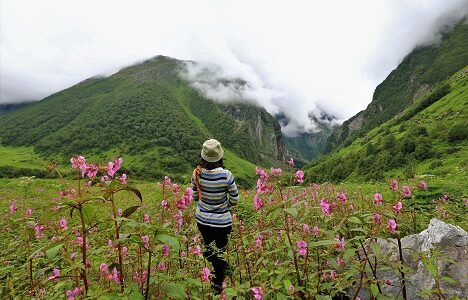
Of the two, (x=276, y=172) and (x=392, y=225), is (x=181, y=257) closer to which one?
(x=276, y=172)

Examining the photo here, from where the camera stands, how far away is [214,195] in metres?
6.42

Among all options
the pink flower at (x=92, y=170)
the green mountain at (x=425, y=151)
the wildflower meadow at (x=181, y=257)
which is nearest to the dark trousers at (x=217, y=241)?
the wildflower meadow at (x=181, y=257)

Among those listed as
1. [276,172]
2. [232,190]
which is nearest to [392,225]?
[276,172]

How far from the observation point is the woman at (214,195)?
6.37 meters

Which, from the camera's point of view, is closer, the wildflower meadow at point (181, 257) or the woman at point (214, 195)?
the wildflower meadow at point (181, 257)

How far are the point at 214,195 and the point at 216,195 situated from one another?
0.04 metres

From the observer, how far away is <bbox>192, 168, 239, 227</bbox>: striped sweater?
6398mm

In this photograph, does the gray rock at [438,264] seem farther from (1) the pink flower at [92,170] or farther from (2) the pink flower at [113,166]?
(1) the pink flower at [92,170]

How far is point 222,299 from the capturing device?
3633 mm

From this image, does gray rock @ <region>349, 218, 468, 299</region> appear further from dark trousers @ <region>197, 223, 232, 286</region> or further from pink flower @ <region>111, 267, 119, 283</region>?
pink flower @ <region>111, 267, 119, 283</region>

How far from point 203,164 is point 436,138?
65547mm

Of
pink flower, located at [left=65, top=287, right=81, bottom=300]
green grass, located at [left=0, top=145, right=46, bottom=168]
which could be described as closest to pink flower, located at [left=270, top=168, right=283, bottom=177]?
pink flower, located at [left=65, top=287, right=81, bottom=300]

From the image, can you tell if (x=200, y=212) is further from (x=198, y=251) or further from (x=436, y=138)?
(x=436, y=138)

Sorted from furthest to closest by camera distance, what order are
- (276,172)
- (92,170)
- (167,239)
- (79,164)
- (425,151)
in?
(425,151) < (276,172) < (92,170) < (79,164) < (167,239)
